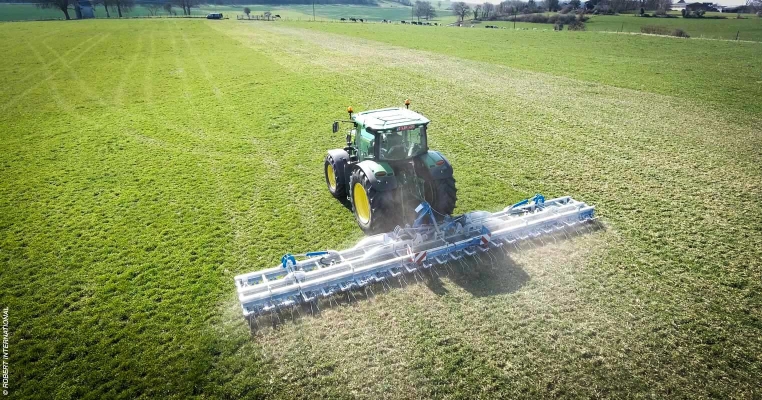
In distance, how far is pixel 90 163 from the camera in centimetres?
1391

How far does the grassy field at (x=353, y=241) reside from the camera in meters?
6.15

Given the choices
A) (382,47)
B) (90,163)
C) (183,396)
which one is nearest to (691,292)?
(183,396)

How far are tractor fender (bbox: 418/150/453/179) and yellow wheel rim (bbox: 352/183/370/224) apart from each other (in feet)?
4.75

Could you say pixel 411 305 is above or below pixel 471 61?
below

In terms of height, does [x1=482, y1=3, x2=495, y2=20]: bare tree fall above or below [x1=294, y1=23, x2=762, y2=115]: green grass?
above

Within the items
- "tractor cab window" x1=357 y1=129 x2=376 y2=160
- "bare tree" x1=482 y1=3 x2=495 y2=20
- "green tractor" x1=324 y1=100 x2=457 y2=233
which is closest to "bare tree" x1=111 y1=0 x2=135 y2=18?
"bare tree" x1=482 y1=3 x2=495 y2=20

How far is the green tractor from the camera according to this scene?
8.61m

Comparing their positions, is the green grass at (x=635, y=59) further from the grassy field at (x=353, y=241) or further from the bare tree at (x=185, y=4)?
the bare tree at (x=185, y=4)

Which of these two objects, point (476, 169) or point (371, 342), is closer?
point (371, 342)

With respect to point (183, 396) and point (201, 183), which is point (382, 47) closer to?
point (201, 183)

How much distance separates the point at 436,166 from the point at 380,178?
128 centimetres

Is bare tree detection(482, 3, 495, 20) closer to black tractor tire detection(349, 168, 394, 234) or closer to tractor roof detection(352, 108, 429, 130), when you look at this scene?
tractor roof detection(352, 108, 429, 130)

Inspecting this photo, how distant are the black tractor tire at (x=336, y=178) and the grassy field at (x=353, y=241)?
0.28 metres

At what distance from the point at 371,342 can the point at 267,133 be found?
486 inches
